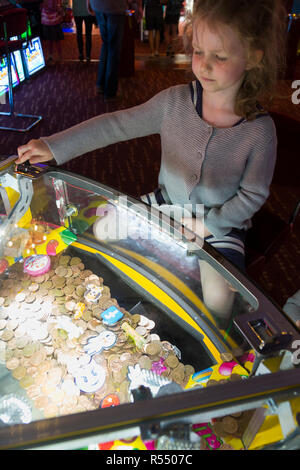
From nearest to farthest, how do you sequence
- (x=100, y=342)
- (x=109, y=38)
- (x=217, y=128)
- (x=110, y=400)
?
(x=110, y=400) → (x=100, y=342) → (x=217, y=128) → (x=109, y=38)

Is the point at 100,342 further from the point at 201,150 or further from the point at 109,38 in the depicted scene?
the point at 109,38

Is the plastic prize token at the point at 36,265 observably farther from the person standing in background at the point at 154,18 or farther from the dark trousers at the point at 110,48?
the person standing in background at the point at 154,18

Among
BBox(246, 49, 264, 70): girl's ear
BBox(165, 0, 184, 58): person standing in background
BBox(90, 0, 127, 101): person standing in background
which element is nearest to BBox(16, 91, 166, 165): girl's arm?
BBox(246, 49, 264, 70): girl's ear

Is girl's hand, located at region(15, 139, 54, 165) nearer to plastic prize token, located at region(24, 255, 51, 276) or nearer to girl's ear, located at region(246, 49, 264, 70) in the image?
plastic prize token, located at region(24, 255, 51, 276)

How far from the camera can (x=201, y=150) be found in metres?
1.41

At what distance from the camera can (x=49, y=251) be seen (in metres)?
1.40

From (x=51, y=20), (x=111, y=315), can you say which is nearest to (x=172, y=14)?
(x=51, y=20)

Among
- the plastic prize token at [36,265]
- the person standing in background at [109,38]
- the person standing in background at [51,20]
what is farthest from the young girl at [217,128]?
the person standing in background at [51,20]

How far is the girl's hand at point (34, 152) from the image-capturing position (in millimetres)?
1262

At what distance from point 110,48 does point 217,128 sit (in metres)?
3.47

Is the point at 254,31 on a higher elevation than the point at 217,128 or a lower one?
higher

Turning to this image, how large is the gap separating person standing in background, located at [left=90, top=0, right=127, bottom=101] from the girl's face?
3.31 meters
